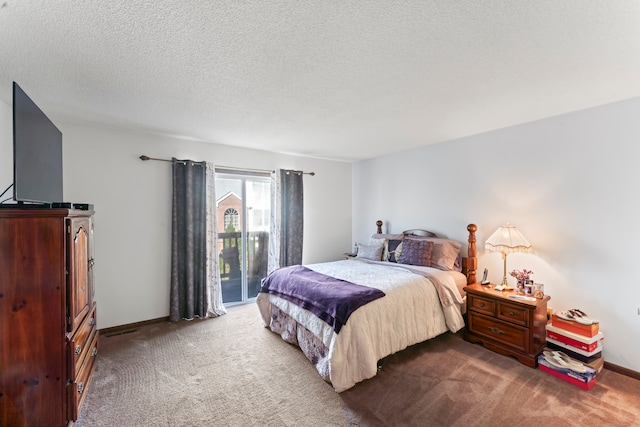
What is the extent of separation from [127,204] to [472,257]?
430cm

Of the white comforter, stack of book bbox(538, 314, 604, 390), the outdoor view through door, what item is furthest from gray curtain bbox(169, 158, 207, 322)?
stack of book bbox(538, 314, 604, 390)

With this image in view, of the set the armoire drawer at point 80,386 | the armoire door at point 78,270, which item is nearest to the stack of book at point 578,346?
the armoire drawer at point 80,386

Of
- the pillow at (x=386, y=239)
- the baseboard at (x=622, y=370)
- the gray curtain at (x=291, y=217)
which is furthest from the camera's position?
the gray curtain at (x=291, y=217)

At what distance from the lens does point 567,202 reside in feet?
8.81

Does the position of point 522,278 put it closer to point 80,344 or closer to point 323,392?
point 323,392

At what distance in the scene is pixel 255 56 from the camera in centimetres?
169

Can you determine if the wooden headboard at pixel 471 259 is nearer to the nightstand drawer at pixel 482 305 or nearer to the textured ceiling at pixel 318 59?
the nightstand drawer at pixel 482 305

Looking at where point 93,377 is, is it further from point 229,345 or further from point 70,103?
point 70,103

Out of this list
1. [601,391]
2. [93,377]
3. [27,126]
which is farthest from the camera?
[93,377]

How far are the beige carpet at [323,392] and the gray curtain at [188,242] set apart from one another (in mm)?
710

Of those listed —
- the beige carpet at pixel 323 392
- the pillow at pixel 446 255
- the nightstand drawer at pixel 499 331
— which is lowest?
the beige carpet at pixel 323 392

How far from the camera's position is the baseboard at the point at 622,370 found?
90.2 inches

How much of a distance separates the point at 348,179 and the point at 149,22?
4241 mm

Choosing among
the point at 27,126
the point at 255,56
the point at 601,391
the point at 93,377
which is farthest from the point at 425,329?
the point at 27,126
